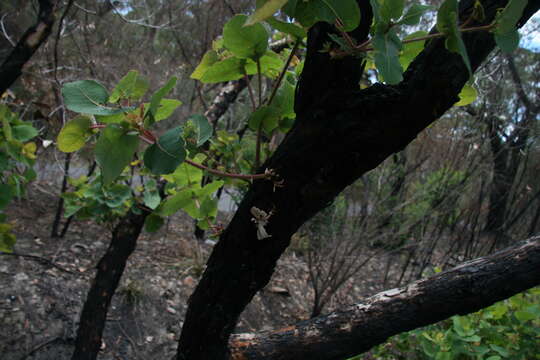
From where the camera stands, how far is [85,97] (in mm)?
463

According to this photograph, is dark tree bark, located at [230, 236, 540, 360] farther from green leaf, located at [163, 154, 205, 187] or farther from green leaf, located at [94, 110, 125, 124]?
green leaf, located at [94, 110, 125, 124]

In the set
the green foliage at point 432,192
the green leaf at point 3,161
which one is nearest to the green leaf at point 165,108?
the green leaf at point 3,161

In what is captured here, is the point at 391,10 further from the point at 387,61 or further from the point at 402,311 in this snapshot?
the point at 402,311

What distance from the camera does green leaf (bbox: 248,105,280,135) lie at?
624 millimetres

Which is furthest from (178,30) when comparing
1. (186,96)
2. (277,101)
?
(277,101)

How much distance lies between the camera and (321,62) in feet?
1.95

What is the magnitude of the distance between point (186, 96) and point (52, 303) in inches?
163

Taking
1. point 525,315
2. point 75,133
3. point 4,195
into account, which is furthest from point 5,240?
point 525,315

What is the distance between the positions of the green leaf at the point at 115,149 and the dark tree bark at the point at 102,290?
1.62 metres

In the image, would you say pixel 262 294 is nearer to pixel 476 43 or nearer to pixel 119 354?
pixel 119 354

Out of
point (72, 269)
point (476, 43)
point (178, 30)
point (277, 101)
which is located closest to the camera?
point (476, 43)

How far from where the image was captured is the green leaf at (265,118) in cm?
62

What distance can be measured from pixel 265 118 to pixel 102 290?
1795 millimetres

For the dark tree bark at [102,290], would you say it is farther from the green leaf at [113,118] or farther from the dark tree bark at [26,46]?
the green leaf at [113,118]
